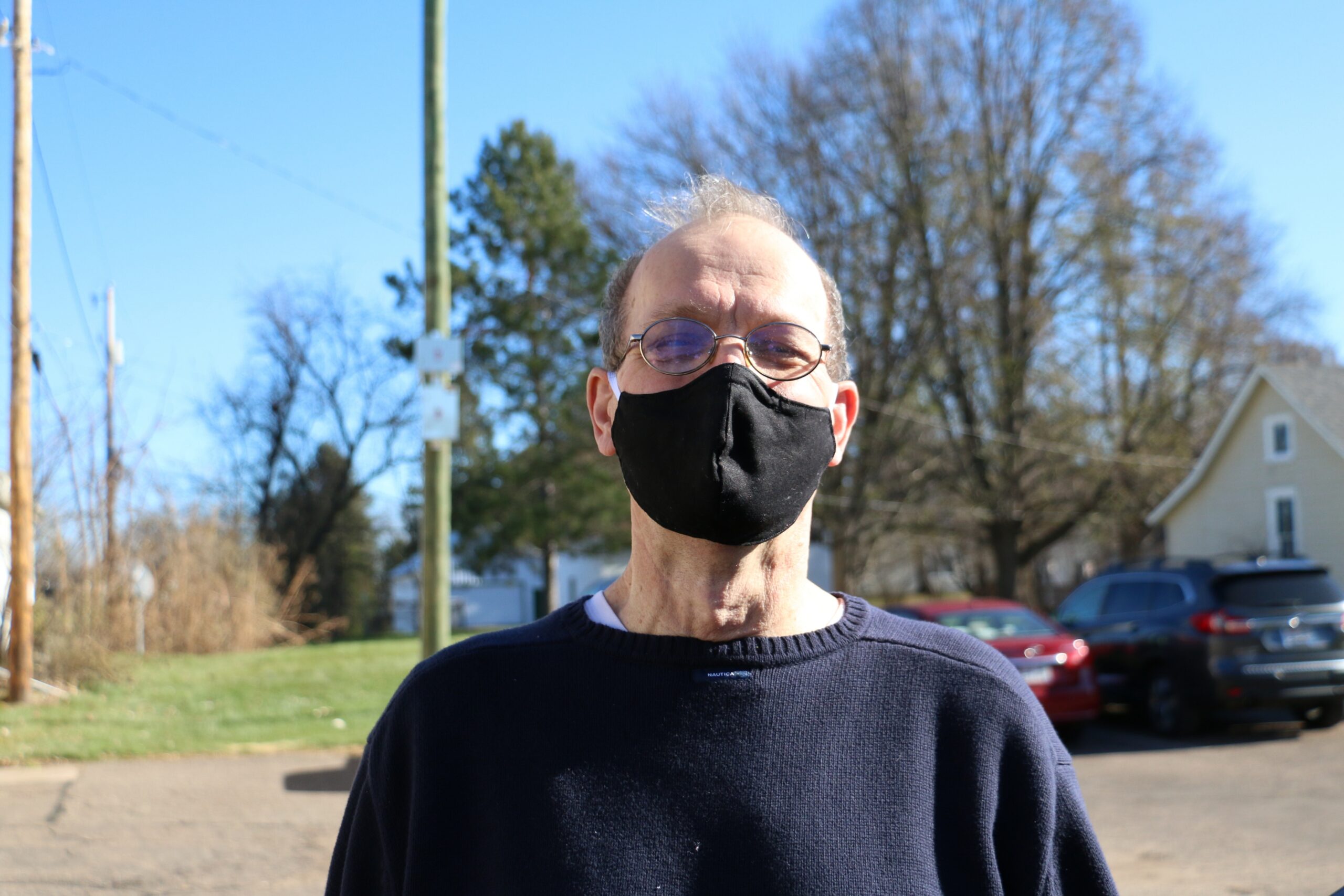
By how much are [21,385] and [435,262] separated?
5.93m

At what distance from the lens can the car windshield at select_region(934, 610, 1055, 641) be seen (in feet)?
38.4

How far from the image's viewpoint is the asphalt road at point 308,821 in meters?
6.54

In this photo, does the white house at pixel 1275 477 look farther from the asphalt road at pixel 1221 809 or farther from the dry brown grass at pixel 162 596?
the dry brown grass at pixel 162 596

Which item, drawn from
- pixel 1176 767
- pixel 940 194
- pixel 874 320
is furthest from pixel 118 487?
pixel 940 194

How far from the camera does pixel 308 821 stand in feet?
26.3

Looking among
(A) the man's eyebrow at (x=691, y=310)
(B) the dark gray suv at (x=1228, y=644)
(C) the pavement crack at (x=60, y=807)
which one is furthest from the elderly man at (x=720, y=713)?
(B) the dark gray suv at (x=1228, y=644)

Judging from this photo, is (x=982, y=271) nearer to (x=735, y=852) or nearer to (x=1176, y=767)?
(x=1176, y=767)

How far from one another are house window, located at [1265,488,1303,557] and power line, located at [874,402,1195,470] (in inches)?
128

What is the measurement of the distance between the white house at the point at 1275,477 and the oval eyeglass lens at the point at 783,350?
2596 centimetres

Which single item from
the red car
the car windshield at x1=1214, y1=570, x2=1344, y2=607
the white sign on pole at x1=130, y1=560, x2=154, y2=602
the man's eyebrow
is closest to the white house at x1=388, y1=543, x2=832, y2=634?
the white sign on pole at x1=130, y1=560, x2=154, y2=602

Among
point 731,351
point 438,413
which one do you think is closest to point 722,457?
point 731,351

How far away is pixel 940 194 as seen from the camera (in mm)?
28109

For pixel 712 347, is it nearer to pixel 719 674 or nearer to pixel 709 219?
pixel 709 219

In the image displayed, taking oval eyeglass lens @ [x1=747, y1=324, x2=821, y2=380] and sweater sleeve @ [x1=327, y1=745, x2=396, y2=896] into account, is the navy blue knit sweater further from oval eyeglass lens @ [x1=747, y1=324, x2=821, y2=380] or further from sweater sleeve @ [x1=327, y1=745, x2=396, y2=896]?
oval eyeglass lens @ [x1=747, y1=324, x2=821, y2=380]
